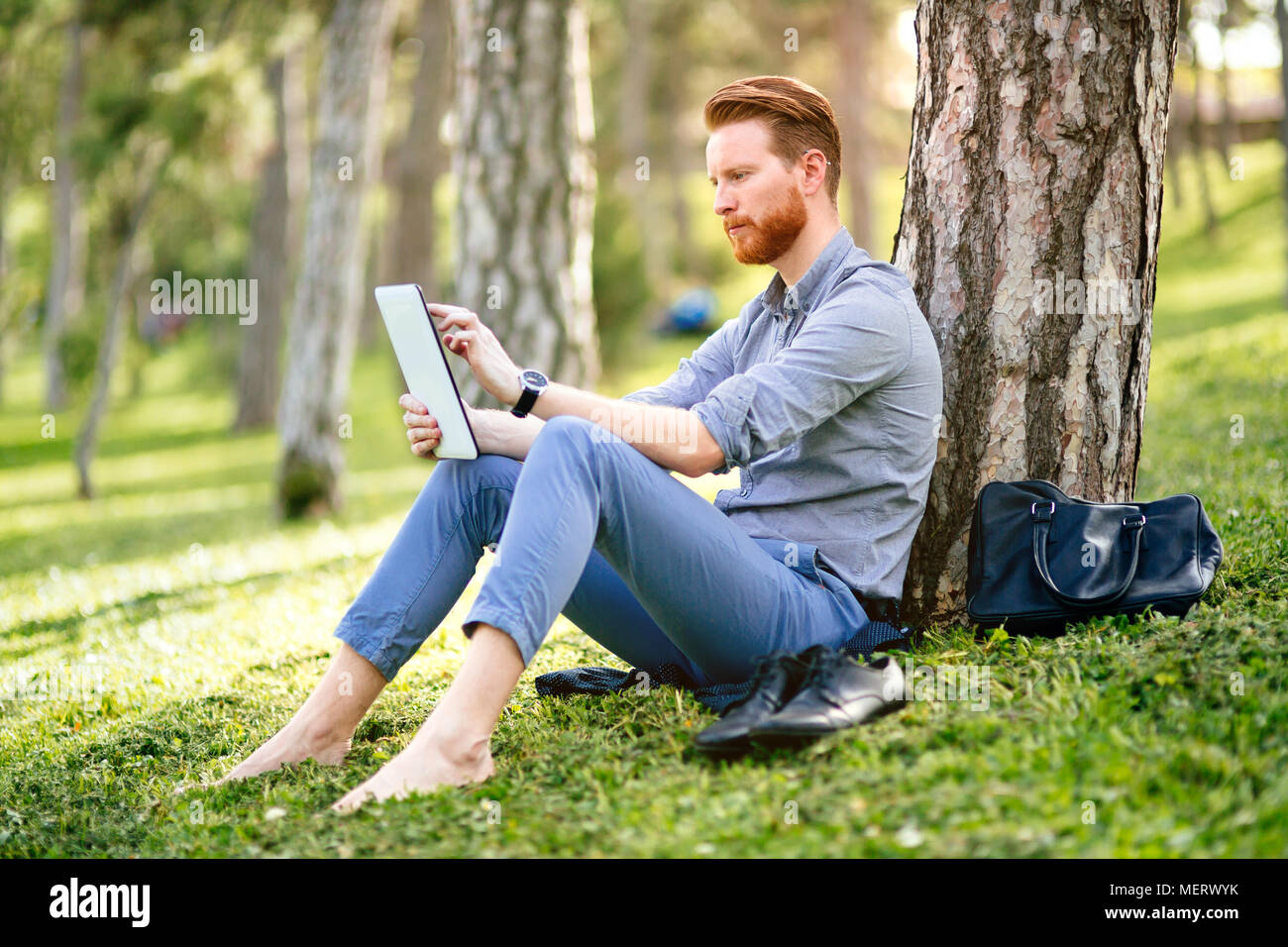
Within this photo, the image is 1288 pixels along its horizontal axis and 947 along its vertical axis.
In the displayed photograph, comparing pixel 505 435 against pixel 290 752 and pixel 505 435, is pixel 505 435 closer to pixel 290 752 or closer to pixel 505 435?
pixel 505 435

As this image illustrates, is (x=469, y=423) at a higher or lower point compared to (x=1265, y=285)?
lower

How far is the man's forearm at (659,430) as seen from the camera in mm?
2992

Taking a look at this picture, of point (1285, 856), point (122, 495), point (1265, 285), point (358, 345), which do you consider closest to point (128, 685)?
point (1285, 856)

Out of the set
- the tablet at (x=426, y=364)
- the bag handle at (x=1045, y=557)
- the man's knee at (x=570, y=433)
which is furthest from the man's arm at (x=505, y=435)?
the bag handle at (x=1045, y=557)

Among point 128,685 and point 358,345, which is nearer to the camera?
point 128,685

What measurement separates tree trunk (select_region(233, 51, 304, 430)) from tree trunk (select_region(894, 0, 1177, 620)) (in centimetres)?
1366

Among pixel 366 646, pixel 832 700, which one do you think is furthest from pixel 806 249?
pixel 366 646

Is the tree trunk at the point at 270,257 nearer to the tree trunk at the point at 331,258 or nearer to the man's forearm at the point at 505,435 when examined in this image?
the tree trunk at the point at 331,258

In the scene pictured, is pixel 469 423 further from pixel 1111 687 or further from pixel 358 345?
pixel 358 345

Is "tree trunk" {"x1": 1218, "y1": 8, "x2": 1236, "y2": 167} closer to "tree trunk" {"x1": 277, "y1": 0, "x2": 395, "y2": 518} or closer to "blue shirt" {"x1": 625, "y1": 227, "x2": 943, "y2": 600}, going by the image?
"tree trunk" {"x1": 277, "y1": 0, "x2": 395, "y2": 518}

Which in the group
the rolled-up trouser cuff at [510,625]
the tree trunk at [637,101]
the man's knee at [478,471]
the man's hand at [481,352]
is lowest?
the rolled-up trouser cuff at [510,625]

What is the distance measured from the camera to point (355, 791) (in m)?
2.96

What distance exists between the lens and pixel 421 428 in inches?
132
